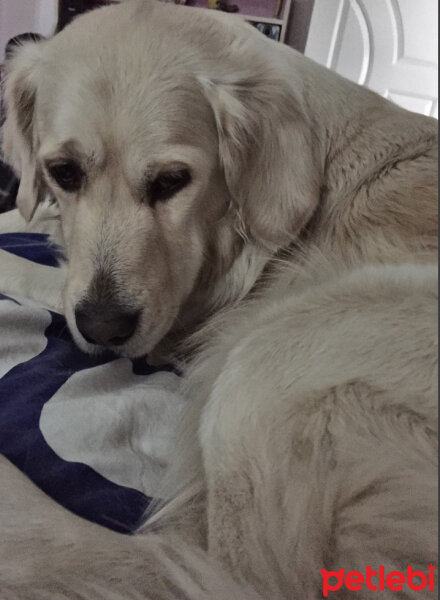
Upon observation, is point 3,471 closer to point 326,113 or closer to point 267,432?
point 267,432

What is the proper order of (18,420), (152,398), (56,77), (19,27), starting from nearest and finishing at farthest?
(18,420)
(152,398)
(56,77)
(19,27)

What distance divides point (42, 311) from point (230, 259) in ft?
1.19

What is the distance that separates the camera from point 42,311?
1.01m

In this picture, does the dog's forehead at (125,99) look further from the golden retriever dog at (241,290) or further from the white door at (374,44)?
the white door at (374,44)

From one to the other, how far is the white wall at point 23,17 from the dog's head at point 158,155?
8.32ft

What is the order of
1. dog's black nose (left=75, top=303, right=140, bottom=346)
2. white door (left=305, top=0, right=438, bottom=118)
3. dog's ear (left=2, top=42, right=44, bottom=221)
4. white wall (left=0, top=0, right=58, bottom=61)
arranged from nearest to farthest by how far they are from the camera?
dog's black nose (left=75, top=303, right=140, bottom=346)
dog's ear (left=2, top=42, right=44, bottom=221)
white door (left=305, top=0, right=438, bottom=118)
white wall (left=0, top=0, right=58, bottom=61)

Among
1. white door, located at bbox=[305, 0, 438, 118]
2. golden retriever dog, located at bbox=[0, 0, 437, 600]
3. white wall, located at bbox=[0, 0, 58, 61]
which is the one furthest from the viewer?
white wall, located at bbox=[0, 0, 58, 61]

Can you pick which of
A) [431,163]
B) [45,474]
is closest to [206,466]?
[45,474]

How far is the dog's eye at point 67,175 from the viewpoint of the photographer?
0.98 metres

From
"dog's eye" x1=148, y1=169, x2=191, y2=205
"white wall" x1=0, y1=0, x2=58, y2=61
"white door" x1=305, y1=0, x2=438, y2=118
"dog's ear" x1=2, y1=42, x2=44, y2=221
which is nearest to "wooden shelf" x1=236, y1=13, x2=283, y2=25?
"white door" x1=305, y1=0, x2=438, y2=118

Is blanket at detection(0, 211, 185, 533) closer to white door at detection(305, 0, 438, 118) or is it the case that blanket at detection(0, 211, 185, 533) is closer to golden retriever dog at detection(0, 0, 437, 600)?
golden retriever dog at detection(0, 0, 437, 600)

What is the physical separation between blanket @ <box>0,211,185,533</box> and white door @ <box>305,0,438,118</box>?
8.18 ft

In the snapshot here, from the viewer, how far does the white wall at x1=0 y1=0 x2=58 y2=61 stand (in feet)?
10.6

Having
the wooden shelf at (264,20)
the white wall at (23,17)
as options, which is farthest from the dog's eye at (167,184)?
the white wall at (23,17)
